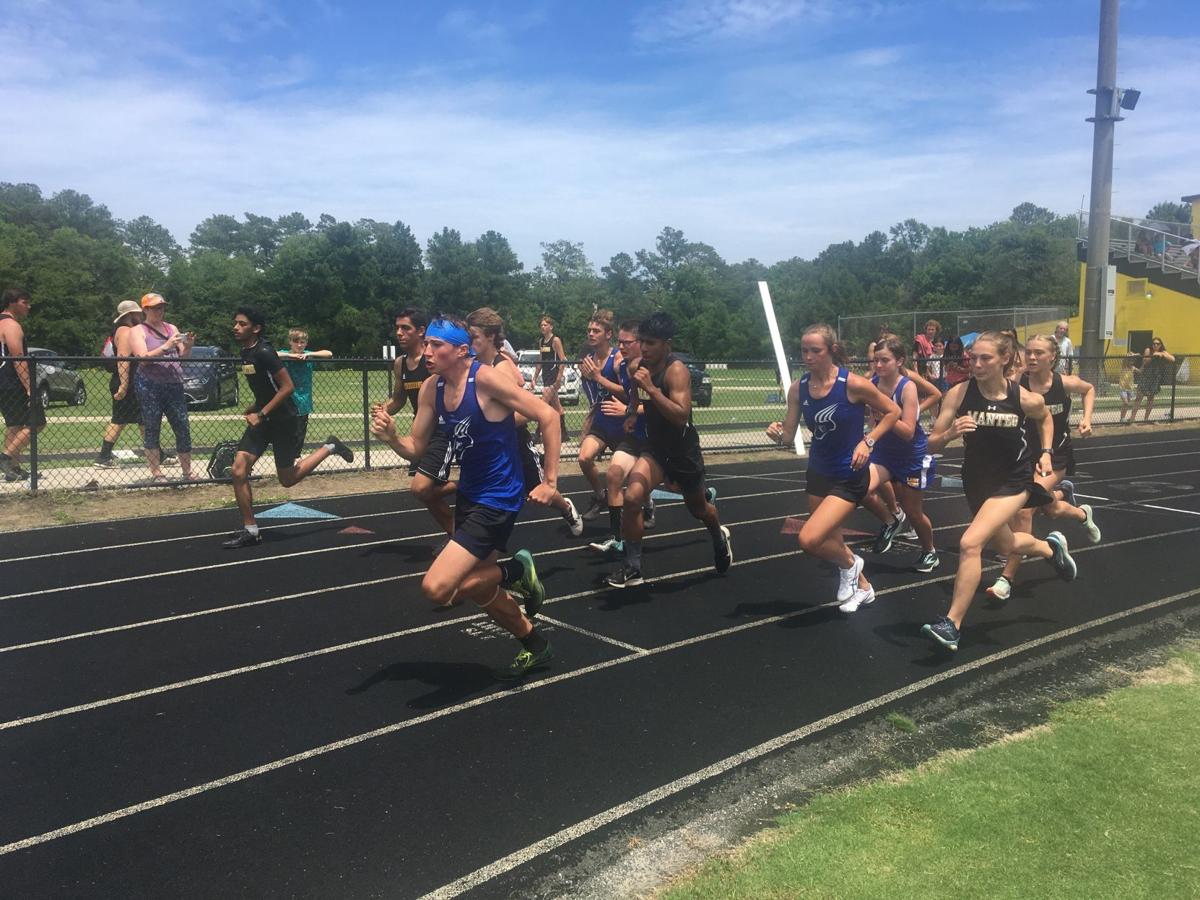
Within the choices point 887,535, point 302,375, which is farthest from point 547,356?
point 887,535

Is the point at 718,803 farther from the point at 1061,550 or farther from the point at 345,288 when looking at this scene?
the point at 345,288

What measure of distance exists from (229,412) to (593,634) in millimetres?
17651

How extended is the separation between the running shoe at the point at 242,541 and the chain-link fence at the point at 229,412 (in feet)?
A: 9.03

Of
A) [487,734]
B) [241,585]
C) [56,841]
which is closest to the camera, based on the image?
[56,841]

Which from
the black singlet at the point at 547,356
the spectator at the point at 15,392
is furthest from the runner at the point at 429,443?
the black singlet at the point at 547,356

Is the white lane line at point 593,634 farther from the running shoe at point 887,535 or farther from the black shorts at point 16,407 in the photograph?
the black shorts at point 16,407

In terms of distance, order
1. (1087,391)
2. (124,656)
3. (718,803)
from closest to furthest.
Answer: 1. (718,803)
2. (124,656)
3. (1087,391)

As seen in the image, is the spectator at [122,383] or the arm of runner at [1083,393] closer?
the arm of runner at [1083,393]

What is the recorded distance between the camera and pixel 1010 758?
4.00 m

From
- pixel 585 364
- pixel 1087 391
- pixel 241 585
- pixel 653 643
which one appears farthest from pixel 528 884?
pixel 1087 391

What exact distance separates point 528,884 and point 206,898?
3.46ft

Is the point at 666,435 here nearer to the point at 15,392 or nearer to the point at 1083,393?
the point at 1083,393

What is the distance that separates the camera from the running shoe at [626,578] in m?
6.93

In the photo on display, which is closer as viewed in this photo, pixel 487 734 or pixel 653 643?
pixel 487 734
